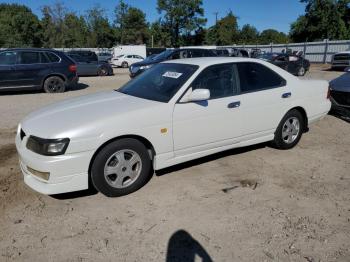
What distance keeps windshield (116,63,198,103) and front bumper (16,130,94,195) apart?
1.29 meters

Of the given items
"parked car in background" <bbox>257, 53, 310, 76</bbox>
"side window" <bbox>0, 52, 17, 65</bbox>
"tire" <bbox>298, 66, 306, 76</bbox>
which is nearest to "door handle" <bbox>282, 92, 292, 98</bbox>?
"side window" <bbox>0, 52, 17, 65</bbox>

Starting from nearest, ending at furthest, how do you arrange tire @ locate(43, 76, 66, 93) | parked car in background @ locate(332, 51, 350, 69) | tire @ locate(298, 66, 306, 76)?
tire @ locate(43, 76, 66, 93) → tire @ locate(298, 66, 306, 76) → parked car in background @ locate(332, 51, 350, 69)

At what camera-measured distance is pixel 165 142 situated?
4.42m

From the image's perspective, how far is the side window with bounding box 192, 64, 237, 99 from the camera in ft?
15.8

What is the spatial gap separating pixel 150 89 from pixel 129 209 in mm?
1758

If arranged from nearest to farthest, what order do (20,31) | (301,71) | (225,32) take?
1. (301,71)
2. (20,31)
3. (225,32)

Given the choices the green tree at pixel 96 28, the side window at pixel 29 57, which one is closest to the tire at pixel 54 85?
the side window at pixel 29 57

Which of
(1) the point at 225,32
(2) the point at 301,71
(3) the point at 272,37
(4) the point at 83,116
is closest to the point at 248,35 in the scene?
(1) the point at 225,32

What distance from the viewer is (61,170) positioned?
3820 millimetres

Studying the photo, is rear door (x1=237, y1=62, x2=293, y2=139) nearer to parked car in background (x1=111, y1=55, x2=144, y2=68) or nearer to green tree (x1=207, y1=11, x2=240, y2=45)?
parked car in background (x1=111, y1=55, x2=144, y2=68)

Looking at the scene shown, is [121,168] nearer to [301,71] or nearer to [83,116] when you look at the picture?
[83,116]

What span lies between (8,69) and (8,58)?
1.32ft

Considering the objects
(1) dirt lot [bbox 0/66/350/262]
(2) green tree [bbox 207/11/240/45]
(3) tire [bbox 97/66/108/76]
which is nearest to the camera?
(1) dirt lot [bbox 0/66/350/262]

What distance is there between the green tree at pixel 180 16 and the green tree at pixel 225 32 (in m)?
3.91
